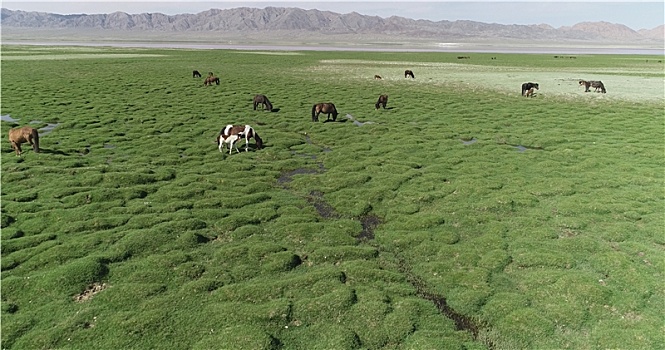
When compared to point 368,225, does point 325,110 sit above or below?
above

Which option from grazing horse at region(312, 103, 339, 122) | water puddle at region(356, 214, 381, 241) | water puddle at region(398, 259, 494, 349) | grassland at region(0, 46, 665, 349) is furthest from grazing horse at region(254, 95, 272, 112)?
water puddle at region(398, 259, 494, 349)

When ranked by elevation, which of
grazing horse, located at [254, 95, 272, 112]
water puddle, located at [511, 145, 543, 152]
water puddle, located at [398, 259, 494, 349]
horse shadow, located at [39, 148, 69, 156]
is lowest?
water puddle, located at [398, 259, 494, 349]

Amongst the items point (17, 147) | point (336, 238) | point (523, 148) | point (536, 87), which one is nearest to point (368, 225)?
point (336, 238)

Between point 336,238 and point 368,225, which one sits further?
point 368,225

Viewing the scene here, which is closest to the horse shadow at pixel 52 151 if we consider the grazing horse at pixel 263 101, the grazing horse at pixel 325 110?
the grazing horse at pixel 263 101

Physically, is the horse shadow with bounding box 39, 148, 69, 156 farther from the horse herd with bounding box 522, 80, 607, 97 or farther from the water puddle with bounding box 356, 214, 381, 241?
the horse herd with bounding box 522, 80, 607, 97

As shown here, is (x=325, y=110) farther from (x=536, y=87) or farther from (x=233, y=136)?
(x=536, y=87)

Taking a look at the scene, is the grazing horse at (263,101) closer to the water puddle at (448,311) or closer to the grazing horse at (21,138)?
the grazing horse at (21,138)
